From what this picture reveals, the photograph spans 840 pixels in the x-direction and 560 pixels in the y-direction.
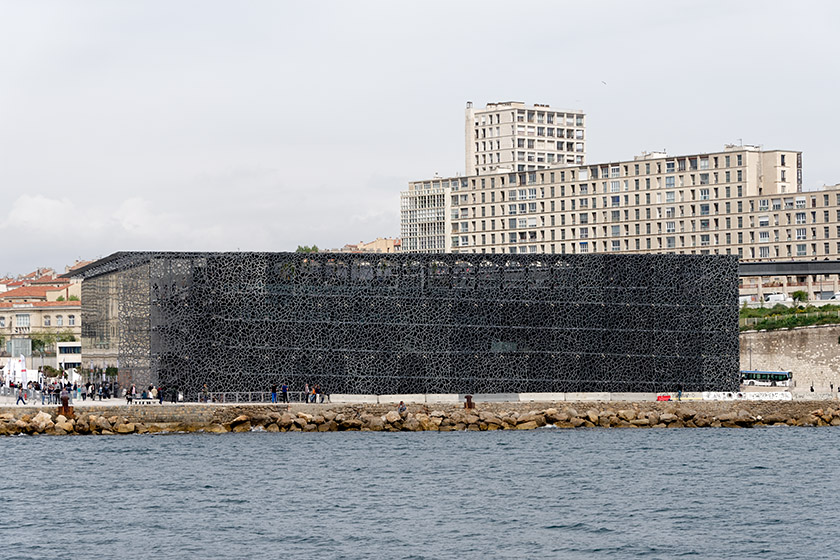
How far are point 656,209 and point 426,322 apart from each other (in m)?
77.9

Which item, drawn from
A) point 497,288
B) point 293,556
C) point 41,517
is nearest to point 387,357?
point 497,288

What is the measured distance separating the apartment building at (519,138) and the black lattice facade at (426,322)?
100565 millimetres

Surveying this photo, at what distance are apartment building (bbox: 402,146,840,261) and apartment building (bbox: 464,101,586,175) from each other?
54.7 ft

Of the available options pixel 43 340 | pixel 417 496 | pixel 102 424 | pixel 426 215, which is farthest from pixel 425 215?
pixel 417 496

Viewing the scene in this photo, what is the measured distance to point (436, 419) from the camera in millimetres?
60062

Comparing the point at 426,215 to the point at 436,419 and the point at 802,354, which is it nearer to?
the point at 802,354

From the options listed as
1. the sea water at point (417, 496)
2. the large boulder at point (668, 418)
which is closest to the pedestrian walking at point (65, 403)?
the sea water at point (417, 496)

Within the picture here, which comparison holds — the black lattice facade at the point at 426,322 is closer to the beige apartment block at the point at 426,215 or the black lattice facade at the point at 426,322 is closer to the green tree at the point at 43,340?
the green tree at the point at 43,340

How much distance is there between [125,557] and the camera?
3103 centimetres

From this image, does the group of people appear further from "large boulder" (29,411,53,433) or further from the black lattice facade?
the black lattice facade

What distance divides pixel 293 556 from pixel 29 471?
57.3 feet

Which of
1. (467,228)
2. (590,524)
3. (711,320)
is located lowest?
(590,524)

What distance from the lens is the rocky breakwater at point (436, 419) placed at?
189ft

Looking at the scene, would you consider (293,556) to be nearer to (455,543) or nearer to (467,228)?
(455,543)
